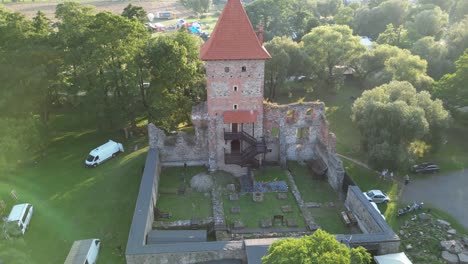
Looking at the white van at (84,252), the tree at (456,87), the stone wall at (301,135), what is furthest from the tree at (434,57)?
the white van at (84,252)

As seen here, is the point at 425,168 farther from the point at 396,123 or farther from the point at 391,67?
the point at 391,67

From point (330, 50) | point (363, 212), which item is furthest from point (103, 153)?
point (330, 50)

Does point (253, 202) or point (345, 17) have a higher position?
point (345, 17)

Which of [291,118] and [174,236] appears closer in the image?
[174,236]

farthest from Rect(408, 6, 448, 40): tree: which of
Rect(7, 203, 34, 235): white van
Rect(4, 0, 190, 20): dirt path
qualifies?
Rect(4, 0, 190, 20): dirt path

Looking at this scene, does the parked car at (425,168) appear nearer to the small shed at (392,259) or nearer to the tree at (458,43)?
the small shed at (392,259)

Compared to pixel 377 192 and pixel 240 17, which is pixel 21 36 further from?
pixel 377 192

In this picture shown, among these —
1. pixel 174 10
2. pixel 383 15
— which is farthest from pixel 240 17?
pixel 174 10
